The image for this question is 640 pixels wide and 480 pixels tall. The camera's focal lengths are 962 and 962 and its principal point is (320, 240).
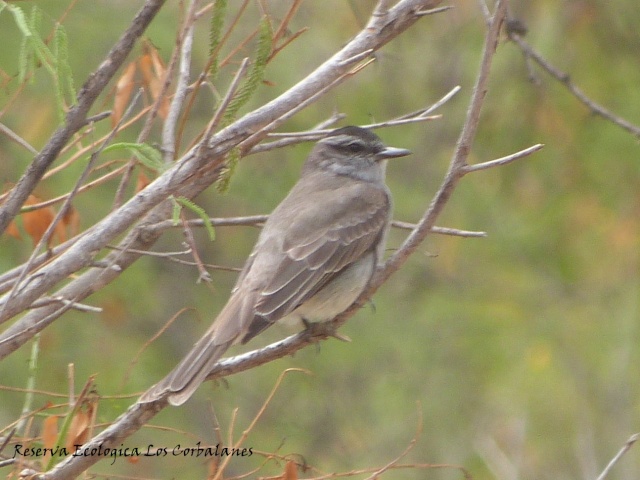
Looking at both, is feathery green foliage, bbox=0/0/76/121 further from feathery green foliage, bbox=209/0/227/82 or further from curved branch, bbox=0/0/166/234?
feathery green foliage, bbox=209/0/227/82

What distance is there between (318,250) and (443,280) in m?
4.76

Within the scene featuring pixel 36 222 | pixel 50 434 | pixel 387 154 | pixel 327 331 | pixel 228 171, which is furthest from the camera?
pixel 387 154

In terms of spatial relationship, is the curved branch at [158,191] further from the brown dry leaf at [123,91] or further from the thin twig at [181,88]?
the brown dry leaf at [123,91]

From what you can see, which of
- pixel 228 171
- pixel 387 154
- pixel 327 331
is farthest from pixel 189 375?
pixel 387 154

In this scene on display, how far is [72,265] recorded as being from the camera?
3080mm

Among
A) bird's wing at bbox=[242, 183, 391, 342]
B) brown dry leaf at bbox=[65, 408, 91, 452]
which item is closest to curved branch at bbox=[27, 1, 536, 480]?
brown dry leaf at bbox=[65, 408, 91, 452]

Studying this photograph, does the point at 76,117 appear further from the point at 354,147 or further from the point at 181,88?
the point at 354,147

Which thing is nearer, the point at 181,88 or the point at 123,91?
the point at 181,88

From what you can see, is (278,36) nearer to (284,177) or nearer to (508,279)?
(284,177)

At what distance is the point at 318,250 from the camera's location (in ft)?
18.7

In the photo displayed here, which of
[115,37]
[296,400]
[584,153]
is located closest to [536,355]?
[584,153]

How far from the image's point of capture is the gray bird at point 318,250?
5.05 m

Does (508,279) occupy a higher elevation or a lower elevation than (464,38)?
lower

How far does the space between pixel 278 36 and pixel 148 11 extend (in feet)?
1.97
